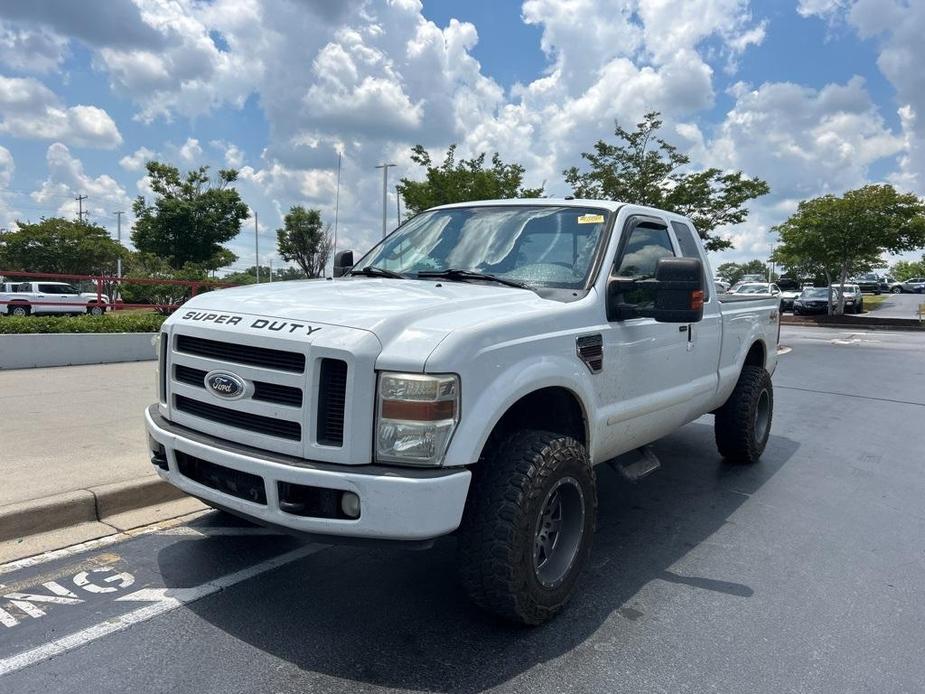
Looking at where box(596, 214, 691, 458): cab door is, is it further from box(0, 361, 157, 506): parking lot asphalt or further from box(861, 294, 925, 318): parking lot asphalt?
box(861, 294, 925, 318): parking lot asphalt

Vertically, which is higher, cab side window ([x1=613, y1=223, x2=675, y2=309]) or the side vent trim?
cab side window ([x1=613, y1=223, x2=675, y2=309])

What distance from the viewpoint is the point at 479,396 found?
8.89 ft

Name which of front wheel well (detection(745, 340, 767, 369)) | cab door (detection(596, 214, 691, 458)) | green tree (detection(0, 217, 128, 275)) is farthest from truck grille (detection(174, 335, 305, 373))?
green tree (detection(0, 217, 128, 275))

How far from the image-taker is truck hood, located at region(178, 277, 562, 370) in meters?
2.65

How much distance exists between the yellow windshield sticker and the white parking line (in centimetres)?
242

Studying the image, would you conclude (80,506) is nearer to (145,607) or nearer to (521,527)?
(145,607)

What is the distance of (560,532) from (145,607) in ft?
6.43

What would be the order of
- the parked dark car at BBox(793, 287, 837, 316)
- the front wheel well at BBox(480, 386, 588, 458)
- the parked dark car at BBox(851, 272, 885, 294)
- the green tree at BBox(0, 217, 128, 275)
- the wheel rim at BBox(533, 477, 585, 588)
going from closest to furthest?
the wheel rim at BBox(533, 477, 585, 588), the front wheel well at BBox(480, 386, 588, 458), the parked dark car at BBox(793, 287, 837, 316), the green tree at BBox(0, 217, 128, 275), the parked dark car at BBox(851, 272, 885, 294)

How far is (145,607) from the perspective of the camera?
3.20m

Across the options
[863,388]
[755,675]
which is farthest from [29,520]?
[863,388]

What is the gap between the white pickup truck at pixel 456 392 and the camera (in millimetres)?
2588

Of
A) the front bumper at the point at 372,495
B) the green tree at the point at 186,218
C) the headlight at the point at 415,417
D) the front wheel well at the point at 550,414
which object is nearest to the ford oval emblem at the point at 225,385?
the front bumper at the point at 372,495

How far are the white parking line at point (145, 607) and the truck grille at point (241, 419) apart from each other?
0.90 m

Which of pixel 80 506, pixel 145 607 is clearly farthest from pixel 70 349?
pixel 145 607
